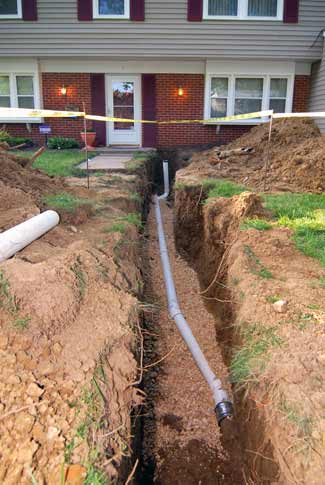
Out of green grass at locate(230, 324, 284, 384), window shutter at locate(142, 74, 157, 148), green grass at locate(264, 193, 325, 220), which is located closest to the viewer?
green grass at locate(230, 324, 284, 384)

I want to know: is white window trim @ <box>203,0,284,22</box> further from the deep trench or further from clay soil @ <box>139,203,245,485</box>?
the deep trench

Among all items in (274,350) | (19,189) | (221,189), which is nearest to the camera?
(274,350)

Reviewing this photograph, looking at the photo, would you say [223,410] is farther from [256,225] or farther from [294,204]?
[294,204]

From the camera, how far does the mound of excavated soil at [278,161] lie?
7.27 meters

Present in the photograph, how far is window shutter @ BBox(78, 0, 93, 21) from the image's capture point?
11719 mm

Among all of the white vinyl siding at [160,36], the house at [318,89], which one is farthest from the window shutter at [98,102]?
the house at [318,89]

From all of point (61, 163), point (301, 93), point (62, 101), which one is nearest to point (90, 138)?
point (62, 101)

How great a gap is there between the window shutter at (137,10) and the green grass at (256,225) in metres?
9.61

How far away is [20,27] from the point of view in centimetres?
1188

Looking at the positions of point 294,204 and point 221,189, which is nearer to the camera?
point 294,204

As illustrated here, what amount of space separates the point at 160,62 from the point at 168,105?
1.31 meters

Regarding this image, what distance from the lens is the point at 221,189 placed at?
6.55 m

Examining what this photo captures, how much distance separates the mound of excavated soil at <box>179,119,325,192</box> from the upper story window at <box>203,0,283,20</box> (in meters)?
3.49

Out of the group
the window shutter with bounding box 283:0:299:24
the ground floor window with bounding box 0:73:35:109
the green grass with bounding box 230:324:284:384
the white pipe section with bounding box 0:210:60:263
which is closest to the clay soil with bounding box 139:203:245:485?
the green grass with bounding box 230:324:284:384
